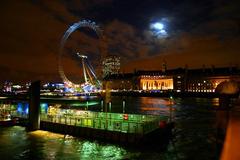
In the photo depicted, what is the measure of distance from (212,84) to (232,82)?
184m

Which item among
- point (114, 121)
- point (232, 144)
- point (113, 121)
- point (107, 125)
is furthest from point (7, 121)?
point (232, 144)

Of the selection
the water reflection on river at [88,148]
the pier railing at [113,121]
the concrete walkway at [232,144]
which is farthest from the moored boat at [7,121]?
the concrete walkway at [232,144]

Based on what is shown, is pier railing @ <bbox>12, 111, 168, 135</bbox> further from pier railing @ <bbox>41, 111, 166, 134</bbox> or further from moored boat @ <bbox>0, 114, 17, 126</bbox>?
moored boat @ <bbox>0, 114, 17, 126</bbox>

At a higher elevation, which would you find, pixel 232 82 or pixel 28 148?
pixel 232 82

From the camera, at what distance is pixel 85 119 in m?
37.8

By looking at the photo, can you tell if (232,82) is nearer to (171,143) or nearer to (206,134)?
(171,143)

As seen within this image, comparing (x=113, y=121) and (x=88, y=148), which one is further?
(x=113, y=121)

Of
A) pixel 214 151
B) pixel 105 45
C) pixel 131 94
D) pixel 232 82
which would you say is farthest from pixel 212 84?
pixel 232 82

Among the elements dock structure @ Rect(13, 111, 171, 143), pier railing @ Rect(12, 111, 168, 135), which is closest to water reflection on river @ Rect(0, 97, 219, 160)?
dock structure @ Rect(13, 111, 171, 143)

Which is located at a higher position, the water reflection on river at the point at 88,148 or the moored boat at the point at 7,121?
the moored boat at the point at 7,121

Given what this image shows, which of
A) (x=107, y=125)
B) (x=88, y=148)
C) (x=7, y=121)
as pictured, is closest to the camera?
(x=88, y=148)

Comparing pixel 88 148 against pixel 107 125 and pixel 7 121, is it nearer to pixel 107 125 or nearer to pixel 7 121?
pixel 107 125

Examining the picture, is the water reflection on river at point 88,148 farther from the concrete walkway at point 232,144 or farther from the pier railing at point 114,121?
the concrete walkway at point 232,144

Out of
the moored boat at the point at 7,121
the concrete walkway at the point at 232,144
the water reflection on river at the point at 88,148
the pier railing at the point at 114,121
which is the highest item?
the concrete walkway at the point at 232,144
